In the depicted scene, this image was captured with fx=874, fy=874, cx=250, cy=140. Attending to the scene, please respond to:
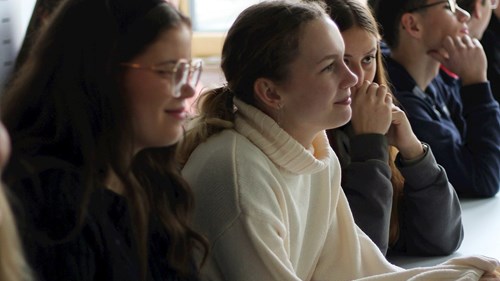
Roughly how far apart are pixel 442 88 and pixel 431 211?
0.66 metres

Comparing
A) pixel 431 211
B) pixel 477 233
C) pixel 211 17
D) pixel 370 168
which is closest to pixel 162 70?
pixel 370 168

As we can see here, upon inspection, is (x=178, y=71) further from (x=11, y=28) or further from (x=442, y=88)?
(x=442, y=88)

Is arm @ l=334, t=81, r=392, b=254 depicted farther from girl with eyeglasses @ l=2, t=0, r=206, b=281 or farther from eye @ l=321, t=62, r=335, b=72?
girl with eyeglasses @ l=2, t=0, r=206, b=281

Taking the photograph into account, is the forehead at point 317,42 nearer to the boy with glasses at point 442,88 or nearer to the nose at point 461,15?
the boy with glasses at point 442,88

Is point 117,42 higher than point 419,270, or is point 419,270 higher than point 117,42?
point 117,42

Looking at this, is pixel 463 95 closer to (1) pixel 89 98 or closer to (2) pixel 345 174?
(2) pixel 345 174

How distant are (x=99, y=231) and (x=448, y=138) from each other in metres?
1.13

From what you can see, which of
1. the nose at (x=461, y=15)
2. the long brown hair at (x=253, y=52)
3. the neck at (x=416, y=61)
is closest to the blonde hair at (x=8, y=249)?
the long brown hair at (x=253, y=52)

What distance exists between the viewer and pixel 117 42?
1.13 metres

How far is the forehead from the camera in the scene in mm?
1426

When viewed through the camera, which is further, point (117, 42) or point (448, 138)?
point (448, 138)

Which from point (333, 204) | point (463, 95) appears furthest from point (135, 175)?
point (463, 95)

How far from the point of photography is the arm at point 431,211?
172 cm

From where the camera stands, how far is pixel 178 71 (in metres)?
1.17
